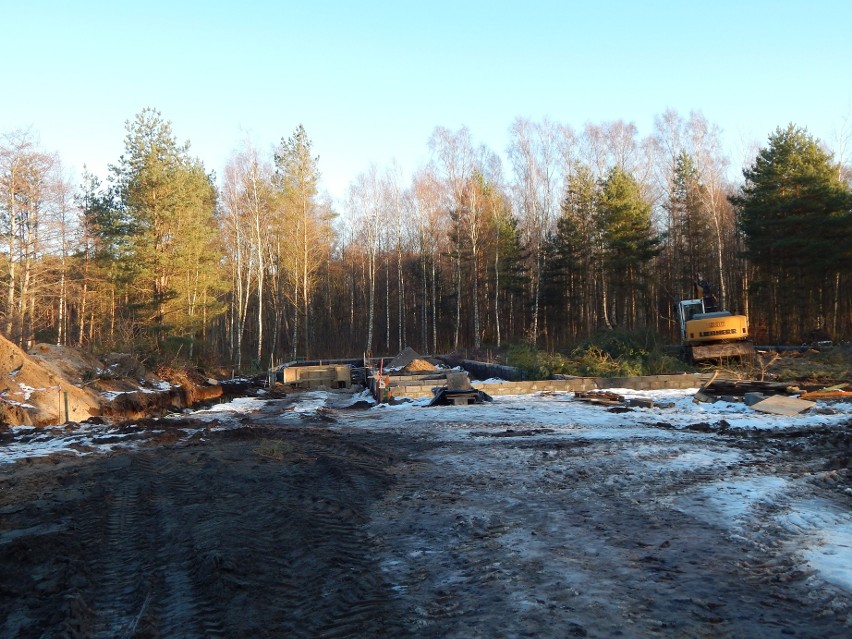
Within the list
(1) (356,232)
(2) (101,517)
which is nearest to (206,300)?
(1) (356,232)

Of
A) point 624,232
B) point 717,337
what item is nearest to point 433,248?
point 624,232

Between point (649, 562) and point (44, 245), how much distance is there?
27735 millimetres

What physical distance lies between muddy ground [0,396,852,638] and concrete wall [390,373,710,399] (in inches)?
374

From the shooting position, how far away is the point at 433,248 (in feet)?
146

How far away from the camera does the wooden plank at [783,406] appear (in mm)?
12641

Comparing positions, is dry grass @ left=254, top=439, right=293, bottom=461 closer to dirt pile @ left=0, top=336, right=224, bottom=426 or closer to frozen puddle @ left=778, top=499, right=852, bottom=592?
frozen puddle @ left=778, top=499, right=852, bottom=592

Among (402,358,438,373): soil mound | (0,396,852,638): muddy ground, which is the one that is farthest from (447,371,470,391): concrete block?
(0,396,852,638): muddy ground

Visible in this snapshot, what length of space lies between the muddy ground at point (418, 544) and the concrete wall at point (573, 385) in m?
9.51

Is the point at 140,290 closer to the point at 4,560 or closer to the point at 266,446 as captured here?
the point at 266,446

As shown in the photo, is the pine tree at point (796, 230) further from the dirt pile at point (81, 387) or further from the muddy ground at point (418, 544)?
the dirt pile at point (81, 387)

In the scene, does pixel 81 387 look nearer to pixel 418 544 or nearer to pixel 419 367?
pixel 419 367

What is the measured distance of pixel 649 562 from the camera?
4.52m

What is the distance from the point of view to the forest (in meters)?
28.6

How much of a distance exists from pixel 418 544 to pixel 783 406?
1075cm
